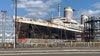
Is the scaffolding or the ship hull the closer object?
the ship hull

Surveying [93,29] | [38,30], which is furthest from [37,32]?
[93,29]

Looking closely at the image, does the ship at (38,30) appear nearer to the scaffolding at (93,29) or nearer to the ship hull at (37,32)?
the ship hull at (37,32)

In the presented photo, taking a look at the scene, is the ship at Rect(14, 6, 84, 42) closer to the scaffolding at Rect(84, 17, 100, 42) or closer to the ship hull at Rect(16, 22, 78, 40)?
the ship hull at Rect(16, 22, 78, 40)

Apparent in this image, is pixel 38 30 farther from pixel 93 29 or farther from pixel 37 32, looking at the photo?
pixel 93 29

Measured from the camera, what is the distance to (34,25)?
112 metres

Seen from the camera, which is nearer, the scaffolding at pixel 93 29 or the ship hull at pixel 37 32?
the ship hull at pixel 37 32

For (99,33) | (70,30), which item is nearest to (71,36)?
(70,30)

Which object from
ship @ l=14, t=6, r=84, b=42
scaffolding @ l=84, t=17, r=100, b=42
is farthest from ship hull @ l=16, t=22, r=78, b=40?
scaffolding @ l=84, t=17, r=100, b=42

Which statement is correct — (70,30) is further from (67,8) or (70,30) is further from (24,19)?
(67,8)

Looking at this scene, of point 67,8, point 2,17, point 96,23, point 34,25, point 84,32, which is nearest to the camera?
point 2,17

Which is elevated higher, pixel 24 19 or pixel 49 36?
pixel 24 19

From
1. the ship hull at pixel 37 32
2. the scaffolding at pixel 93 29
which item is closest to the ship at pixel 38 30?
the ship hull at pixel 37 32

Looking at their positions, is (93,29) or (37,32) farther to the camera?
(93,29)

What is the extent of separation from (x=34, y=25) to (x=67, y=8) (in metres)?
87.2
